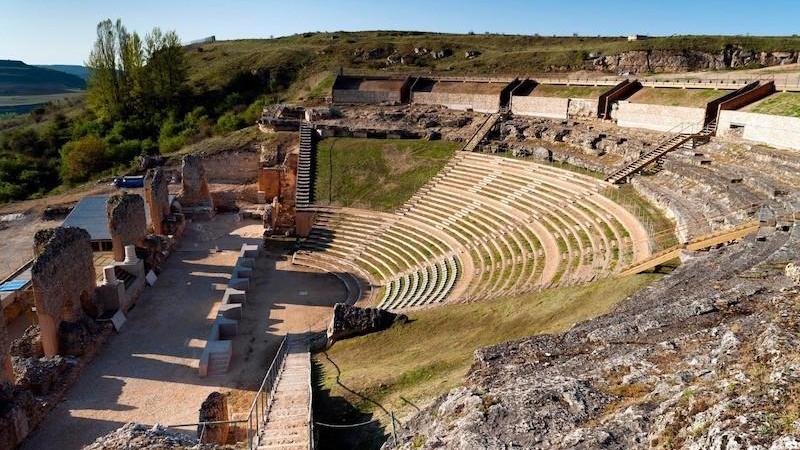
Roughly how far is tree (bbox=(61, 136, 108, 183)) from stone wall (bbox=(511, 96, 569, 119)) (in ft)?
93.8

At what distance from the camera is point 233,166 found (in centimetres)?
3234

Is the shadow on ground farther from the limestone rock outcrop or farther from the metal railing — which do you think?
the limestone rock outcrop

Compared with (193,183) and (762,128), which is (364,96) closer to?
(193,183)

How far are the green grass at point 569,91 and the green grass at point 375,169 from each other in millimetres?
7222

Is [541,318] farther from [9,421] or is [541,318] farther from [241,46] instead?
[241,46]

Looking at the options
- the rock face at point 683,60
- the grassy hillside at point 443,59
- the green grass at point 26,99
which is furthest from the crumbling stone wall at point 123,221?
the green grass at point 26,99

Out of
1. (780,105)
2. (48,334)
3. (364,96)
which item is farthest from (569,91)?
(48,334)

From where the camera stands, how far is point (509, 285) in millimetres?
16531

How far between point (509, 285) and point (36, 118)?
61.0 m

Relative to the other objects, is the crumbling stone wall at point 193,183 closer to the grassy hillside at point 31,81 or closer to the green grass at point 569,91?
the green grass at point 569,91

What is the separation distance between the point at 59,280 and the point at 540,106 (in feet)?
85.9

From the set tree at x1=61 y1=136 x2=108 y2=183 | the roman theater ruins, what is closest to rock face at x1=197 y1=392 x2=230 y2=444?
the roman theater ruins

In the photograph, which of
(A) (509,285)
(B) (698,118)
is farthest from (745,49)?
(A) (509,285)

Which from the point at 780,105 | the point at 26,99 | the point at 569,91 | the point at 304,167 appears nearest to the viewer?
the point at 780,105
